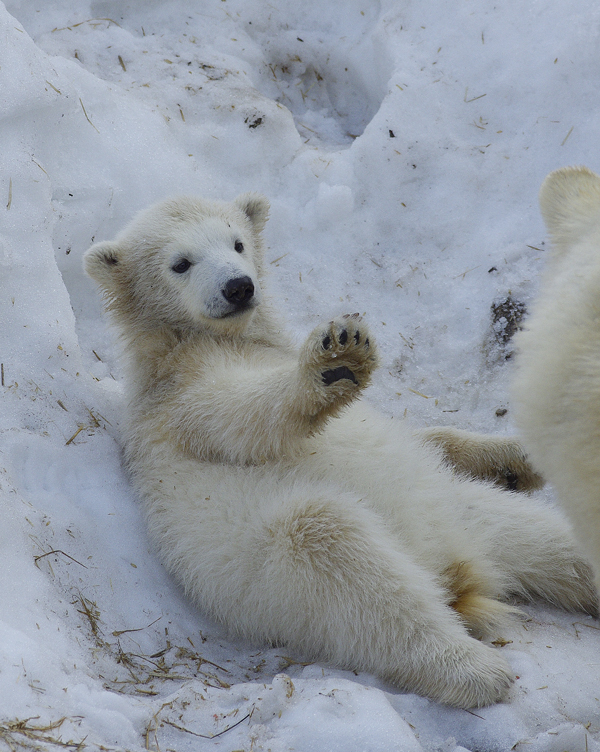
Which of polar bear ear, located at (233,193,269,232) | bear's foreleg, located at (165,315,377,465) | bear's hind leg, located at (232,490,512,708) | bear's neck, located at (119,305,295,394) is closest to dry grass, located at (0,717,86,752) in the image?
bear's hind leg, located at (232,490,512,708)

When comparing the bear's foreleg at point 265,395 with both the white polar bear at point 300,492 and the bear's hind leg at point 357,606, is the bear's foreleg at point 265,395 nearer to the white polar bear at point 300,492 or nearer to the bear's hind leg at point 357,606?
the white polar bear at point 300,492

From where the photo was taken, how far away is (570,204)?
9.25ft

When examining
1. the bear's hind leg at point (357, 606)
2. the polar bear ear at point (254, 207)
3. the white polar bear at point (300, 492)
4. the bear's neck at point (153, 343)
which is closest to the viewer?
the bear's hind leg at point (357, 606)

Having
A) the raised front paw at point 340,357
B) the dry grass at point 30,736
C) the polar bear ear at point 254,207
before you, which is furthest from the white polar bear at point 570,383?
the polar bear ear at point 254,207

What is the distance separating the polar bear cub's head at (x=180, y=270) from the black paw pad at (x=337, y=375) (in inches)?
40.1

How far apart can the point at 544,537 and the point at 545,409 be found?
172cm

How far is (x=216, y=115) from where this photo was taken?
6281mm

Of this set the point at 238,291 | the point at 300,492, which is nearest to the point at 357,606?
the point at 300,492

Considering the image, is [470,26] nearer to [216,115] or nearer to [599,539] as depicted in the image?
[216,115]

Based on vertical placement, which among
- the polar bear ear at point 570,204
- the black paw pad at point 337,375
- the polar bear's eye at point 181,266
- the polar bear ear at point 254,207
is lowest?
the polar bear's eye at point 181,266

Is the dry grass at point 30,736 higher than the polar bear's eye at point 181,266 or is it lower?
lower

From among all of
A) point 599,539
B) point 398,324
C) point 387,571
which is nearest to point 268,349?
point 398,324

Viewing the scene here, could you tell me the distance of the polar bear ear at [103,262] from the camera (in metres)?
4.34

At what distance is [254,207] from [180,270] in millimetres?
938
